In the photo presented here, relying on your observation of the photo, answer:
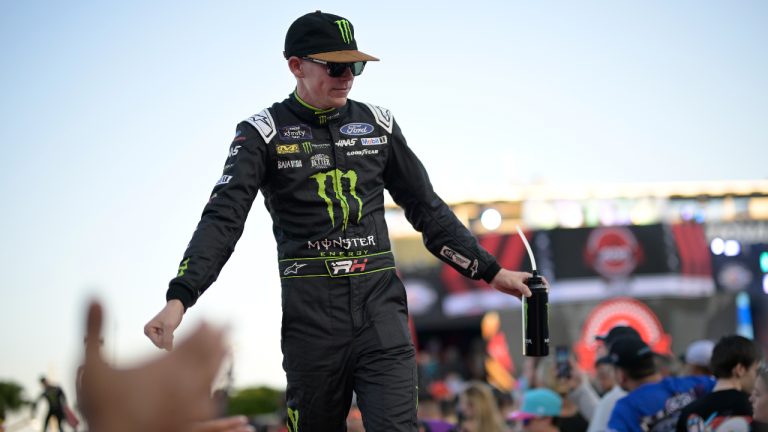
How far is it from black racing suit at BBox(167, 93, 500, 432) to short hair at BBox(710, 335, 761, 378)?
2163 millimetres

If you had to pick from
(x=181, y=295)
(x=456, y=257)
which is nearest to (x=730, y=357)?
(x=456, y=257)

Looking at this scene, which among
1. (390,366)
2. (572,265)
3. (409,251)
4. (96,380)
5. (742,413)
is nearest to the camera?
(96,380)

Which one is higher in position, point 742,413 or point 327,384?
point 327,384

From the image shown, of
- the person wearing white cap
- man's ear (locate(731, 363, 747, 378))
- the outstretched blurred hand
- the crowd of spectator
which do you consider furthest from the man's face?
the outstretched blurred hand

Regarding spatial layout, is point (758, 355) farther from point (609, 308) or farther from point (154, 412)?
point (609, 308)

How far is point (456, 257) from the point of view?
518 centimetres

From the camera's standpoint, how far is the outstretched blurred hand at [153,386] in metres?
1.46

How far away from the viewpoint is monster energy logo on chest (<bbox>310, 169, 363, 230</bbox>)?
496cm

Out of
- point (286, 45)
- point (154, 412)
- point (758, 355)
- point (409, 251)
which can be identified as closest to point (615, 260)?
point (409, 251)

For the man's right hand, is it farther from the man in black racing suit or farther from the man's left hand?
the man's left hand

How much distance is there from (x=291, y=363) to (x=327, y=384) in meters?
0.19

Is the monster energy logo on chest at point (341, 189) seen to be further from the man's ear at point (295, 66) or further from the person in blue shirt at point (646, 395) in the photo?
the person in blue shirt at point (646, 395)

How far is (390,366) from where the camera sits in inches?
189

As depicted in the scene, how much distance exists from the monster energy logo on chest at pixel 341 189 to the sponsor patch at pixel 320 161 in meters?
0.03
